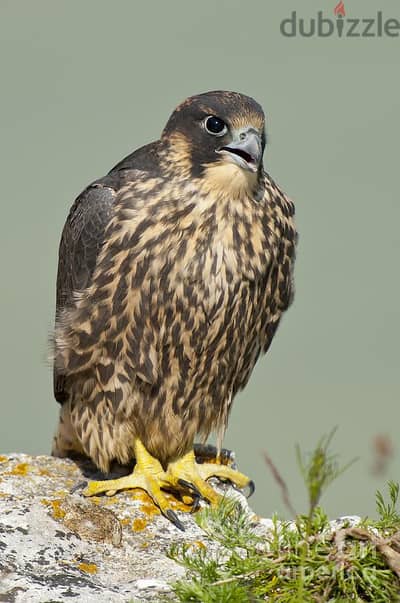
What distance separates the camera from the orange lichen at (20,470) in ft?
13.9

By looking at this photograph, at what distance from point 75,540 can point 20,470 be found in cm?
65

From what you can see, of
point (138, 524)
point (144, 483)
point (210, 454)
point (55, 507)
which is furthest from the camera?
point (210, 454)

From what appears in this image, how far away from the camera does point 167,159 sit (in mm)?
4445

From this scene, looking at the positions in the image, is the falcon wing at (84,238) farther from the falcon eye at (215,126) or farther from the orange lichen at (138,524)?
the orange lichen at (138,524)

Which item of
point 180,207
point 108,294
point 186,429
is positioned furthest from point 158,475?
point 180,207

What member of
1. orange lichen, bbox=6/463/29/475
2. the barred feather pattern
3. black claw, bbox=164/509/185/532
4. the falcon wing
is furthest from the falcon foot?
the falcon wing

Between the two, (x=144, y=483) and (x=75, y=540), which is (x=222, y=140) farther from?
(x=75, y=540)

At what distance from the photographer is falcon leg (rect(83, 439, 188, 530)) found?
4.24 meters

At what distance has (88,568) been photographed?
3.54 m

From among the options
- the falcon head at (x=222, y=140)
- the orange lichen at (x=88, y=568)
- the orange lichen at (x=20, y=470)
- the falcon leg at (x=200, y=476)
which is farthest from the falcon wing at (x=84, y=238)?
the orange lichen at (x=88, y=568)

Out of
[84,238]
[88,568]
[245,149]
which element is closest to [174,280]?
[84,238]

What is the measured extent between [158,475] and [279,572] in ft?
5.70

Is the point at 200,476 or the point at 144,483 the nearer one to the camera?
the point at 144,483

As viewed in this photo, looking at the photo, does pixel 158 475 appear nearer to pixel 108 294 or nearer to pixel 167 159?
pixel 108 294
